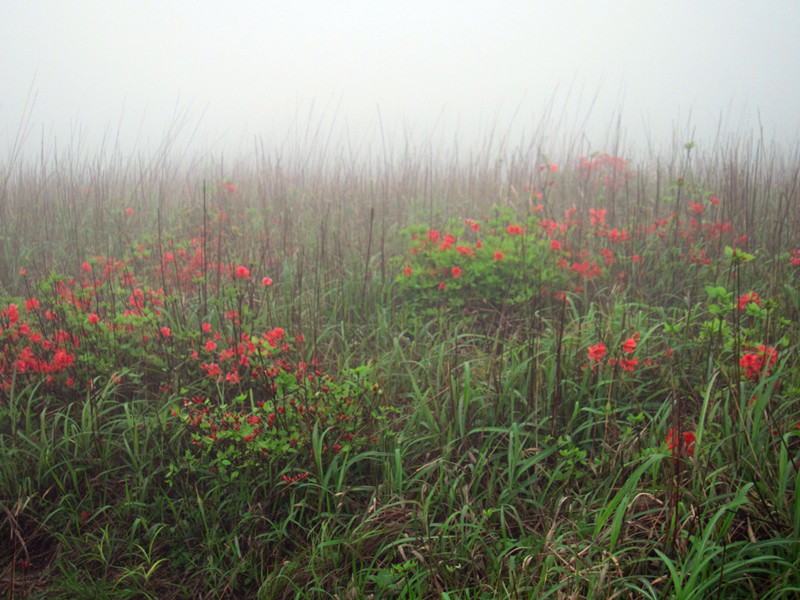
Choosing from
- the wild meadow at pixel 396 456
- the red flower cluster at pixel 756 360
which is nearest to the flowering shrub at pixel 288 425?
the wild meadow at pixel 396 456

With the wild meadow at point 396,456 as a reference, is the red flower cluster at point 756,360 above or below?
above

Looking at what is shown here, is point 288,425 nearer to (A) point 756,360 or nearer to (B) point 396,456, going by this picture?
(B) point 396,456

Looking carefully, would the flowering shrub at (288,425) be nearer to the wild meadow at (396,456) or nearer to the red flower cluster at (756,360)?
the wild meadow at (396,456)

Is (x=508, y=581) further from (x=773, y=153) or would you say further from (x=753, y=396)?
(x=773, y=153)

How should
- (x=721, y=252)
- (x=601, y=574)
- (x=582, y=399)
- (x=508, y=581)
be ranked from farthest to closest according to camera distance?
(x=721, y=252) < (x=582, y=399) < (x=508, y=581) < (x=601, y=574)

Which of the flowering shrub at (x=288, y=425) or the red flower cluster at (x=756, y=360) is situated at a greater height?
the red flower cluster at (x=756, y=360)

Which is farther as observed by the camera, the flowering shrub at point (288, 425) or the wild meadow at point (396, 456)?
the flowering shrub at point (288, 425)

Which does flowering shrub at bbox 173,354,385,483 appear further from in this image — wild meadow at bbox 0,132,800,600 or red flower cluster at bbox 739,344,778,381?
red flower cluster at bbox 739,344,778,381

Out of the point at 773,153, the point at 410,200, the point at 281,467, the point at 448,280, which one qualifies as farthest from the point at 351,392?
the point at 773,153

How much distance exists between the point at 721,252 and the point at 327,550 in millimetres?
2980

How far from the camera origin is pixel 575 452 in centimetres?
170

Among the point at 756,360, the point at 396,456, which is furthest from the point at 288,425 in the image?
the point at 756,360

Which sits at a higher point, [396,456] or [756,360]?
[756,360]

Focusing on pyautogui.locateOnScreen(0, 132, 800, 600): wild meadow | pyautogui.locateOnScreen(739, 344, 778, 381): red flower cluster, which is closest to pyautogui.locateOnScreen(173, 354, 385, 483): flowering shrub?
pyautogui.locateOnScreen(0, 132, 800, 600): wild meadow
